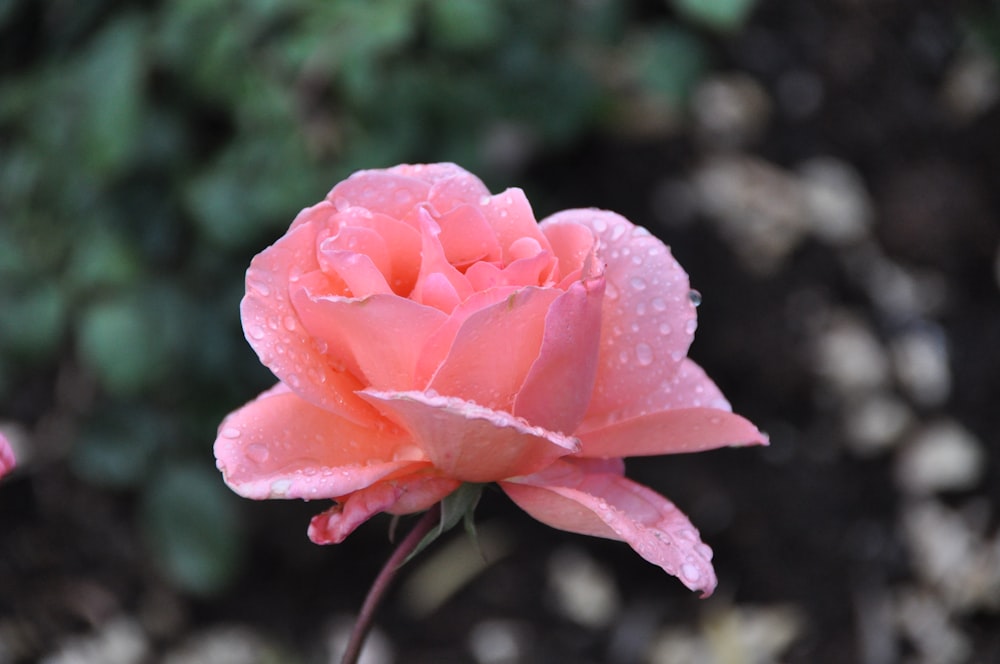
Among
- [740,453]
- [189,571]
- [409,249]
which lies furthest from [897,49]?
[409,249]

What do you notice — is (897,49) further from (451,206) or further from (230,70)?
(451,206)

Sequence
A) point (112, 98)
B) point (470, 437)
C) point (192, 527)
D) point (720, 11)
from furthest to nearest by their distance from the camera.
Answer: point (192, 527) < point (112, 98) < point (720, 11) < point (470, 437)

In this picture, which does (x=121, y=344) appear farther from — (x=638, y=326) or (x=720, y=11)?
(x=638, y=326)

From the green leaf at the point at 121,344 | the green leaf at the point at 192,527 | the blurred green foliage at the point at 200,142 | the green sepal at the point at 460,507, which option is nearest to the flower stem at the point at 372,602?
the green sepal at the point at 460,507

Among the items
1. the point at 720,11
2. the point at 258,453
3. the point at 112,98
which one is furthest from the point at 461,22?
the point at 258,453

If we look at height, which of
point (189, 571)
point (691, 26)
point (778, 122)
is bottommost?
point (189, 571)

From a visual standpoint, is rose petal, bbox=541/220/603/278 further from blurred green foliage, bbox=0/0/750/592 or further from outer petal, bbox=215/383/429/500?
blurred green foliage, bbox=0/0/750/592

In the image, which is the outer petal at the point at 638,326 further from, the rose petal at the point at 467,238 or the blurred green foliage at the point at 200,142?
the blurred green foliage at the point at 200,142
